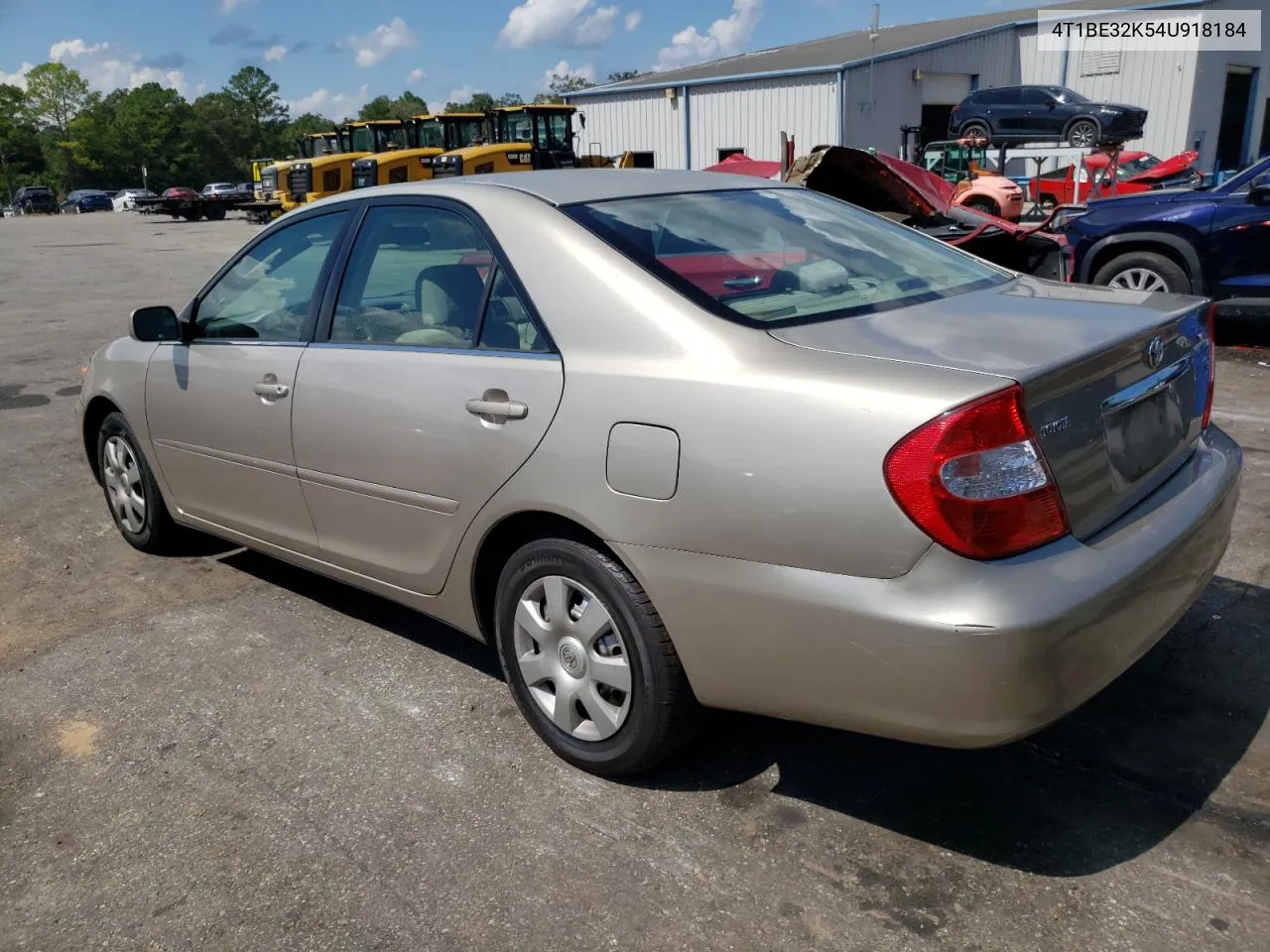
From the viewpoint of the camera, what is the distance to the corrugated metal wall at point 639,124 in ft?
118

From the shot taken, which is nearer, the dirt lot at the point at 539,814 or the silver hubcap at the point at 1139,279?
the dirt lot at the point at 539,814

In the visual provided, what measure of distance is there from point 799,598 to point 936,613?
1.00 feet

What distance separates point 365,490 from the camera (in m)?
A: 3.35

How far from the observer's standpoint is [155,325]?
165 inches

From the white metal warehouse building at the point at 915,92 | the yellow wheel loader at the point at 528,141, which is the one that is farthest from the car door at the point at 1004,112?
the yellow wheel loader at the point at 528,141

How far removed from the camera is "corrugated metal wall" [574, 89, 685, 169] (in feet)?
→ 118

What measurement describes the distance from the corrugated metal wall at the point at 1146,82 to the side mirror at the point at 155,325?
33480mm

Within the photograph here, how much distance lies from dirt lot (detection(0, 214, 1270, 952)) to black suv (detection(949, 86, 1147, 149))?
2333 cm

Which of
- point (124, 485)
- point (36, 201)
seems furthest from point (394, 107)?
point (124, 485)

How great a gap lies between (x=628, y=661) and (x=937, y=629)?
87 centimetres

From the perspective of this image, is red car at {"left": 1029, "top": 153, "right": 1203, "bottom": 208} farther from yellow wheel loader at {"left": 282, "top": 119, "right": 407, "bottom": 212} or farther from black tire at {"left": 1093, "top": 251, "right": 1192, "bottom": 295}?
yellow wheel loader at {"left": 282, "top": 119, "right": 407, "bottom": 212}

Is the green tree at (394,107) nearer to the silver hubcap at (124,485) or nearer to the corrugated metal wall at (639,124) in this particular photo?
the corrugated metal wall at (639,124)

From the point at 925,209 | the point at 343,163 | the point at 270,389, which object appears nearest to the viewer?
the point at 270,389

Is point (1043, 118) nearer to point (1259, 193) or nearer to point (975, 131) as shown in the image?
point (975, 131)
